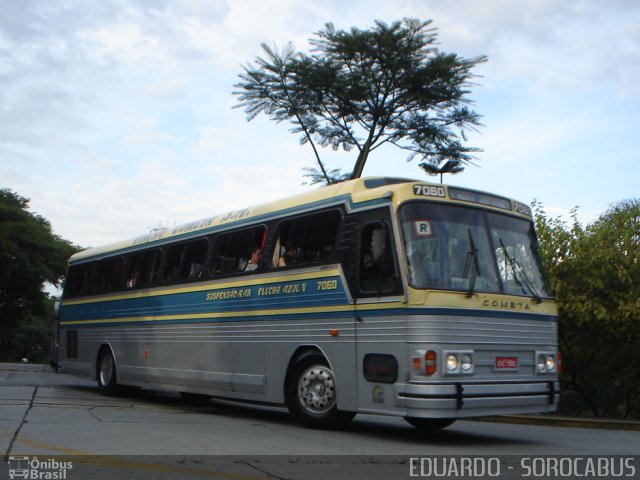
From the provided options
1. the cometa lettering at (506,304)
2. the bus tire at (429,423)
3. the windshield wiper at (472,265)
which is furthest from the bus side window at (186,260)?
the cometa lettering at (506,304)

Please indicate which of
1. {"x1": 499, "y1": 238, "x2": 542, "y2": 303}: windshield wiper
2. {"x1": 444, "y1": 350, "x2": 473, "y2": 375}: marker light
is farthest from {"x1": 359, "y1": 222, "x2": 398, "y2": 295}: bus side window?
{"x1": 499, "y1": 238, "x2": 542, "y2": 303}: windshield wiper

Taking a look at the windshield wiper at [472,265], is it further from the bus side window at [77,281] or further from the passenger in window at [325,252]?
the bus side window at [77,281]

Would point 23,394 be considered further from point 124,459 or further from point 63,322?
point 124,459

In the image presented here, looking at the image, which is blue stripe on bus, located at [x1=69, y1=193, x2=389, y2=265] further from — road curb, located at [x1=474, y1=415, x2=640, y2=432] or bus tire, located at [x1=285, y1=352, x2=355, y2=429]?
road curb, located at [x1=474, y1=415, x2=640, y2=432]

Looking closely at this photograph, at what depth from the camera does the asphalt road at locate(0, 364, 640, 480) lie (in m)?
7.94

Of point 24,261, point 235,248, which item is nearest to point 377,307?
point 235,248

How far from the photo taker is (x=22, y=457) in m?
8.12

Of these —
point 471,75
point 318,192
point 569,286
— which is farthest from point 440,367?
point 471,75

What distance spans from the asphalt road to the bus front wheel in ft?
7.92

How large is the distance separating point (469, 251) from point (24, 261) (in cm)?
4268

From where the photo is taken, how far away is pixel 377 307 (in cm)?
1036

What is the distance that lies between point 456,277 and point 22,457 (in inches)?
203

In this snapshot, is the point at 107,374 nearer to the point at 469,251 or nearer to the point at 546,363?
the point at 469,251

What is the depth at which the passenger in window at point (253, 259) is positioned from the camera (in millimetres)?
12766
